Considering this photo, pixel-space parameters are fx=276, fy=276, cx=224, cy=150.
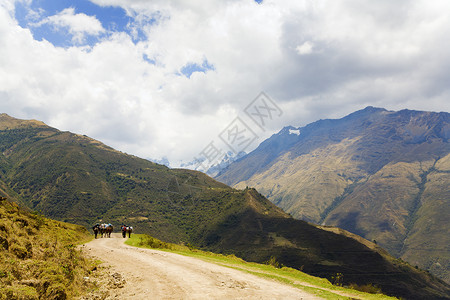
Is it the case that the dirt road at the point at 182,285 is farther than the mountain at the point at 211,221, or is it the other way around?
the mountain at the point at 211,221

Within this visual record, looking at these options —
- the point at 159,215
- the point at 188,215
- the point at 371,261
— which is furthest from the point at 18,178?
the point at 371,261

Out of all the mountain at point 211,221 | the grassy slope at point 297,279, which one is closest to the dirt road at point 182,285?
the grassy slope at point 297,279

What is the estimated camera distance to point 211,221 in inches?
6555

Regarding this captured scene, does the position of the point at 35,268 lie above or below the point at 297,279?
above

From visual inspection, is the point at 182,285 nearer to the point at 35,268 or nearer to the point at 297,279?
the point at 35,268

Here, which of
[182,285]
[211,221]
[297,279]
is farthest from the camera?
[211,221]

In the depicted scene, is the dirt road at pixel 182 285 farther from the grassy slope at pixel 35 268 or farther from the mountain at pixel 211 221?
the mountain at pixel 211 221

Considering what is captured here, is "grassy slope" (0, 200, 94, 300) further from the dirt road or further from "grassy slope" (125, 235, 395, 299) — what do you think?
"grassy slope" (125, 235, 395, 299)

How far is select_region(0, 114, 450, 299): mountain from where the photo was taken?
125938 millimetres

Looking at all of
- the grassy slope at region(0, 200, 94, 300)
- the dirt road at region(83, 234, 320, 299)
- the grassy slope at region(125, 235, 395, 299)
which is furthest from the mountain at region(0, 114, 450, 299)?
the grassy slope at region(0, 200, 94, 300)

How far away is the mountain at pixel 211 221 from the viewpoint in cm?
12594

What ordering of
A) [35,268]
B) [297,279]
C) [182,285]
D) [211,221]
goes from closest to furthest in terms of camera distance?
[35,268], [182,285], [297,279], [211,221]

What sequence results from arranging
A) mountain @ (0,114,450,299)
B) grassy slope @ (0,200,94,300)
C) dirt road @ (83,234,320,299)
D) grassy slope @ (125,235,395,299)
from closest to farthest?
1. grassy slope @ (0,200,94,300)
2. dirt road @ (83,234,320,299)
3. grassy slope @ (125,235,395,299)
4. mountain @ (0,114,450,299)

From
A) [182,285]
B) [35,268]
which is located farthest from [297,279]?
[35,268]
